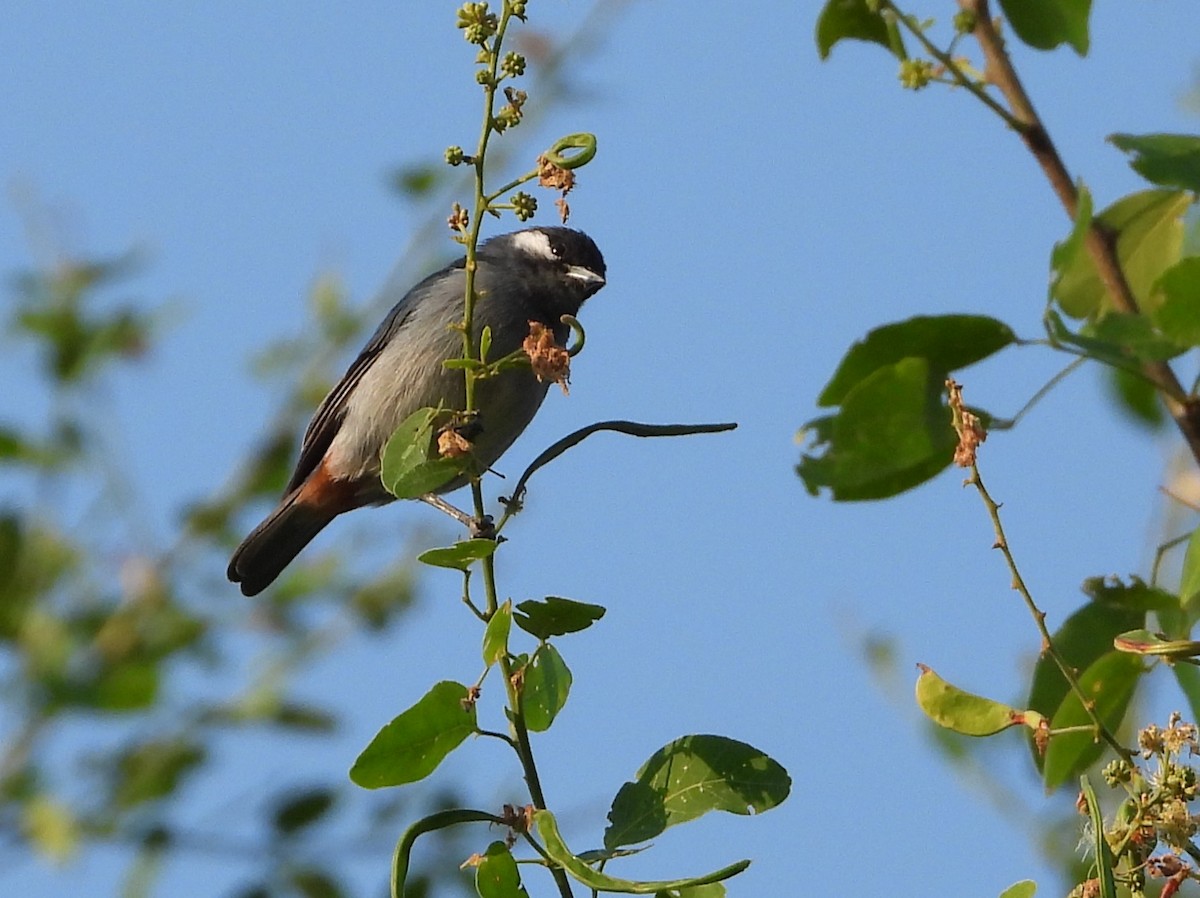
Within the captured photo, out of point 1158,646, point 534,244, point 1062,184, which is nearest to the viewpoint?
point 1158,646

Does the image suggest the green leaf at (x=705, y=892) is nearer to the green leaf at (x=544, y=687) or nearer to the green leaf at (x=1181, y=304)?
the green leaf at (x=544, y=687)

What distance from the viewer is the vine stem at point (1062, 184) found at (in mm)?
1783

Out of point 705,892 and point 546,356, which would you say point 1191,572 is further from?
point 546,356

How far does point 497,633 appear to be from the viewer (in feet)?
5.11

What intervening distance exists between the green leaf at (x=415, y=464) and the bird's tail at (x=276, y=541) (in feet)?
13.8

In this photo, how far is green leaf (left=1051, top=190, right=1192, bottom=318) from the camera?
6.94 feet

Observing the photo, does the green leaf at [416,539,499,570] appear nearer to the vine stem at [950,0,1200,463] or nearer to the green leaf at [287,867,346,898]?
the vine stem at [950,0,1200,463]

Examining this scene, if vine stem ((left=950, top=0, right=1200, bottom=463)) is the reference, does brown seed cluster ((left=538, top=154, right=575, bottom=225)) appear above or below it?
above

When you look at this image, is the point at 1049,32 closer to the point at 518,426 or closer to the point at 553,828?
the point at 553,828

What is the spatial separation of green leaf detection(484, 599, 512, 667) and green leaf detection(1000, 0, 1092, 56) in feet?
3.55

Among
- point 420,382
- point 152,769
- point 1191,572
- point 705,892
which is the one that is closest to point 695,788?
point 705,892

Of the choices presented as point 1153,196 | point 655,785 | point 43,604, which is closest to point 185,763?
point 43,604

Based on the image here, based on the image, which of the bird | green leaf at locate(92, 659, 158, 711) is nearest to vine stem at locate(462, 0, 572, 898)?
green leaf at locate(92, 659, 158, 711)

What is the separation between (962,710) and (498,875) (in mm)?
582
